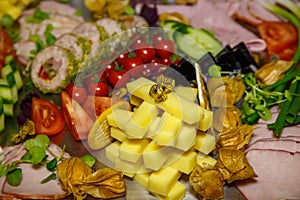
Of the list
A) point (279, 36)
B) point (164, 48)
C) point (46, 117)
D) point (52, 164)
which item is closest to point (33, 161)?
point (52, 164)

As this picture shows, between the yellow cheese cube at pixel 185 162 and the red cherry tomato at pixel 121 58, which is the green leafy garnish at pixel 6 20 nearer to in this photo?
the red cherry tomato at pixel 121 58

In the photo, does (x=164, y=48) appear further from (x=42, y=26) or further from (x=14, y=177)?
(x=14, y=177)

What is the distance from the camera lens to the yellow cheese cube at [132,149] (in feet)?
5.64

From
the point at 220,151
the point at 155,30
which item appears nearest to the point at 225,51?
the point at 155,30

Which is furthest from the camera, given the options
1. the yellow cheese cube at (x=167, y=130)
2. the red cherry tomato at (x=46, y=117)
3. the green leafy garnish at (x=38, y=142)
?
the red cherry tomato at (x=46, y=117)

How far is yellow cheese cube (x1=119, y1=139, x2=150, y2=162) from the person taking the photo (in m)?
1.72

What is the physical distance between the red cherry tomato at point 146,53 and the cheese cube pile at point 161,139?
14.4 inches

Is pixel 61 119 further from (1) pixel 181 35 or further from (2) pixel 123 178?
(1) pixel 181 35

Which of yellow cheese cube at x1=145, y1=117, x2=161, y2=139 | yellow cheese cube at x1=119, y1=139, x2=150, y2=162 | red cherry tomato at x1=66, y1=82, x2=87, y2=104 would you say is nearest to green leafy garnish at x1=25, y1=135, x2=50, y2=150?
red cherry tomato at x1=66, y1=82, x2=87, y2=104

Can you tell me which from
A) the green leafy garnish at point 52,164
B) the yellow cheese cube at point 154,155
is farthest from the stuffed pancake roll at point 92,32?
the yellow cheese cube at point 154,155

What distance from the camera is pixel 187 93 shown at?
179 centimetres

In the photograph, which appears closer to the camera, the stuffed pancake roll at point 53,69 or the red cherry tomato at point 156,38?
the stuffed pancake roll at point 53,69

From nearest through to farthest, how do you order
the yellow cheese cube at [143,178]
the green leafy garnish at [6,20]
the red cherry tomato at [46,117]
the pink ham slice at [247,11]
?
the yellow cheese cube at [143,178], the red cherry tomato at [46,117], the green leafy garnish at [6,20], the pink ham slice at [247,11]

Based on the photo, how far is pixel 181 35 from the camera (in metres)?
2.32
